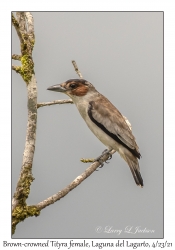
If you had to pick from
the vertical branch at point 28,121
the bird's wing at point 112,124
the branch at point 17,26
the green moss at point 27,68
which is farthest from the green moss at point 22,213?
the bird's wing at point 112,124

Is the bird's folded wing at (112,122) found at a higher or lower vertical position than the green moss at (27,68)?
lower

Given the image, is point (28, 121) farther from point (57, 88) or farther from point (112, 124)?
point (112, 124)

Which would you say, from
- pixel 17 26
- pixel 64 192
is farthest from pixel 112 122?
pixel 17 26

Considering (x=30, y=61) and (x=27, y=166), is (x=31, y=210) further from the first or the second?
(x=30, y=61)

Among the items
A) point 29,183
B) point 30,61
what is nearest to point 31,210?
point 29,183

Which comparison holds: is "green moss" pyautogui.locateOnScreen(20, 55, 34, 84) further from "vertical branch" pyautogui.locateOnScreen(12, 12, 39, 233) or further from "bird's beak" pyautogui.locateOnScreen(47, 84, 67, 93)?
"bird's beak" pyautogui.locateOnScreen(47, 84, 67, 93)

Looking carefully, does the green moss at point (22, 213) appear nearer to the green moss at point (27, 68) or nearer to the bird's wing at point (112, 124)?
the green moss at point (27, 68)
